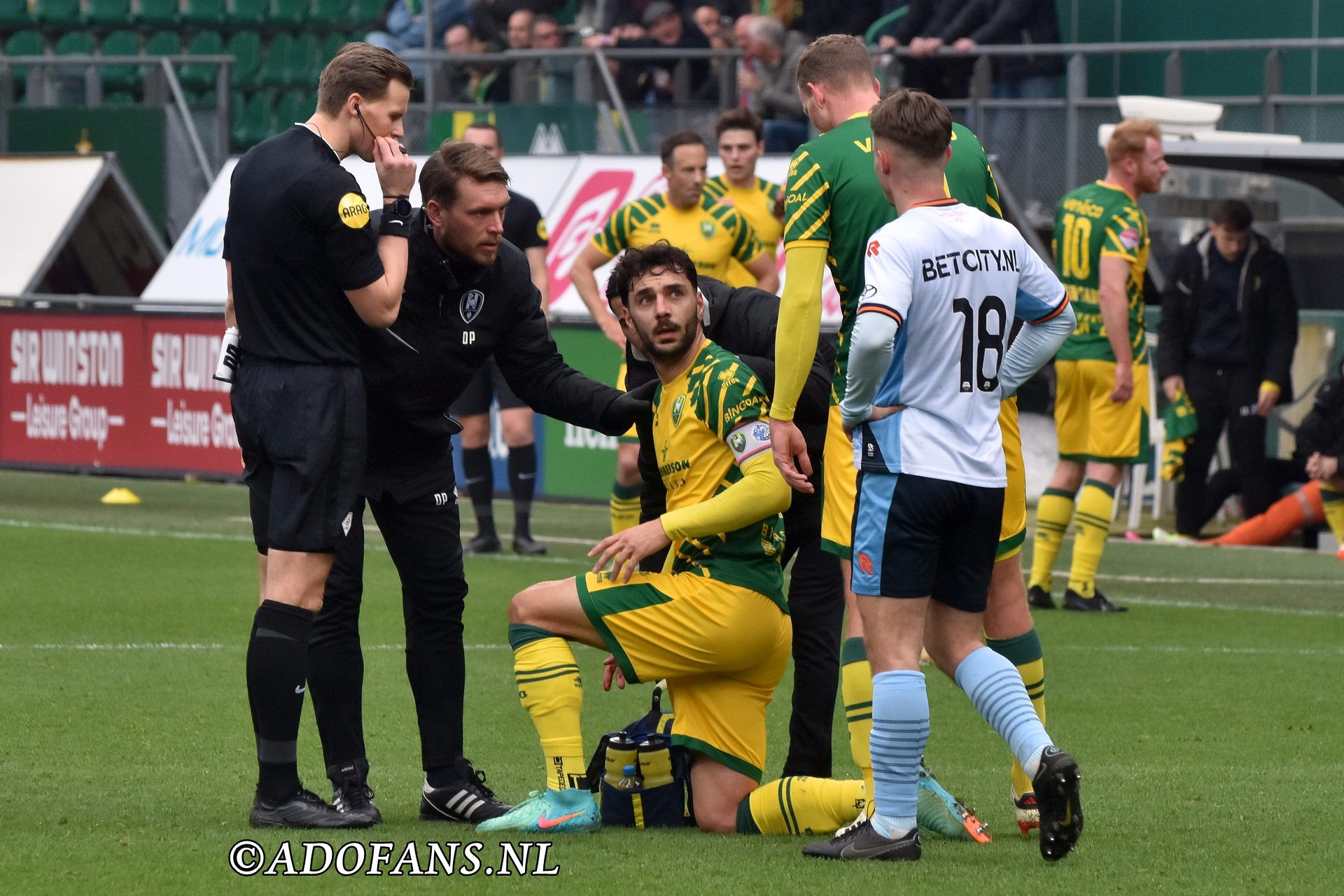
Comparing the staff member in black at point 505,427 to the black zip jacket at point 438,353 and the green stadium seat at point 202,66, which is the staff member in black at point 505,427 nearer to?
the black zip jacket at point 438,353

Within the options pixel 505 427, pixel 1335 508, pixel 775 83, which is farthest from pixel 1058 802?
pixel 775 83

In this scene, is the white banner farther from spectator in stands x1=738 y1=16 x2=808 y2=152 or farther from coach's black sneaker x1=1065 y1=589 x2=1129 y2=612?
coach's black sneaker x1=1065 y1=589 x2=1129 y2=612

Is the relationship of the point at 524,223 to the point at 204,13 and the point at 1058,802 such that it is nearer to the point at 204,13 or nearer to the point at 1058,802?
the point at 1058,802

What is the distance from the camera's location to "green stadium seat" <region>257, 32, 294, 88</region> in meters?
22.7

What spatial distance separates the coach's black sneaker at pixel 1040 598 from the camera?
33.2ft

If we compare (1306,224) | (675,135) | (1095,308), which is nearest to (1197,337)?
(1306,224)

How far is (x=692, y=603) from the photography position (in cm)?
534

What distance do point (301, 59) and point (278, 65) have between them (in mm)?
277

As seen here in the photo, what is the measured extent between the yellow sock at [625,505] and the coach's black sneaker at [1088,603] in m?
2.26

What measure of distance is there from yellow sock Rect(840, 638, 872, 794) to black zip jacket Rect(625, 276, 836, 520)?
0.68 metres

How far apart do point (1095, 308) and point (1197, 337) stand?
11.9ft

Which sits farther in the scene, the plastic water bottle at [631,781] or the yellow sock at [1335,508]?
the yellow sock at [1335,508]

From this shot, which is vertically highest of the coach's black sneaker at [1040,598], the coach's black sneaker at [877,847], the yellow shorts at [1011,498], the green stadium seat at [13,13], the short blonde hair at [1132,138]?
the green stadium seat at [13,13]

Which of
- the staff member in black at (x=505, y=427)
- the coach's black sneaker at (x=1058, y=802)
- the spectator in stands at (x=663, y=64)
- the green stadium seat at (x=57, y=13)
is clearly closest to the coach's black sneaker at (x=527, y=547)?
the staff member in black at (x=505, y=427)
